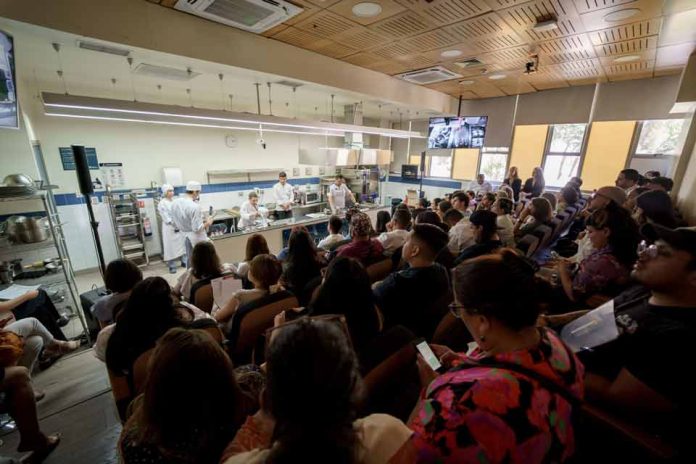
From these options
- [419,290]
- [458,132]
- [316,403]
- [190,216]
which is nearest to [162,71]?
[190,216]

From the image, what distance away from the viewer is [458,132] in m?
6.48

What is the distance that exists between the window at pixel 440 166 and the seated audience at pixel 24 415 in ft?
31.0

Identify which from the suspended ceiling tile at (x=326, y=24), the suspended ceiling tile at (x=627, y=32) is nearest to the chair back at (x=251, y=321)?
the suspended ceiling tile at (x=326, y=24)

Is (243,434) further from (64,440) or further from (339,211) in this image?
(339,211)

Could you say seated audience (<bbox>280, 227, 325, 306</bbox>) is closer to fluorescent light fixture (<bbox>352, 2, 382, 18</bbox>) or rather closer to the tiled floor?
the tiled floor

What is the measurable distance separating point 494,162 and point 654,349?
25.1 ft

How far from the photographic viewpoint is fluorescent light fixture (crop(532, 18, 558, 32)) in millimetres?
2932

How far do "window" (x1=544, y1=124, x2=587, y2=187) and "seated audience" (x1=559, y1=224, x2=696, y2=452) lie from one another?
6.52 meters

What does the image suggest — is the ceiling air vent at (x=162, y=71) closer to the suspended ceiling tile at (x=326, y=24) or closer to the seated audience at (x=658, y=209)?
the suspended ceiling tile at (x=326, y=24)

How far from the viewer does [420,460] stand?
756 mm

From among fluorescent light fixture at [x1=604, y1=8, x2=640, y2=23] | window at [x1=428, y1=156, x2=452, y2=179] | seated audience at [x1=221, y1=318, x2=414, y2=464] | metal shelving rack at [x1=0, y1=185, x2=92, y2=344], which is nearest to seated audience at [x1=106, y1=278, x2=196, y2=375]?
seated audience at [x1=221, y1=318, x2=414, y2=464]

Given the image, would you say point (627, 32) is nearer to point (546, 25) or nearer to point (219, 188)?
point (546, 25)

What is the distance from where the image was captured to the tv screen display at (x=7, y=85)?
8.09 ft

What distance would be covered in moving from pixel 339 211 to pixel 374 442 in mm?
6164
